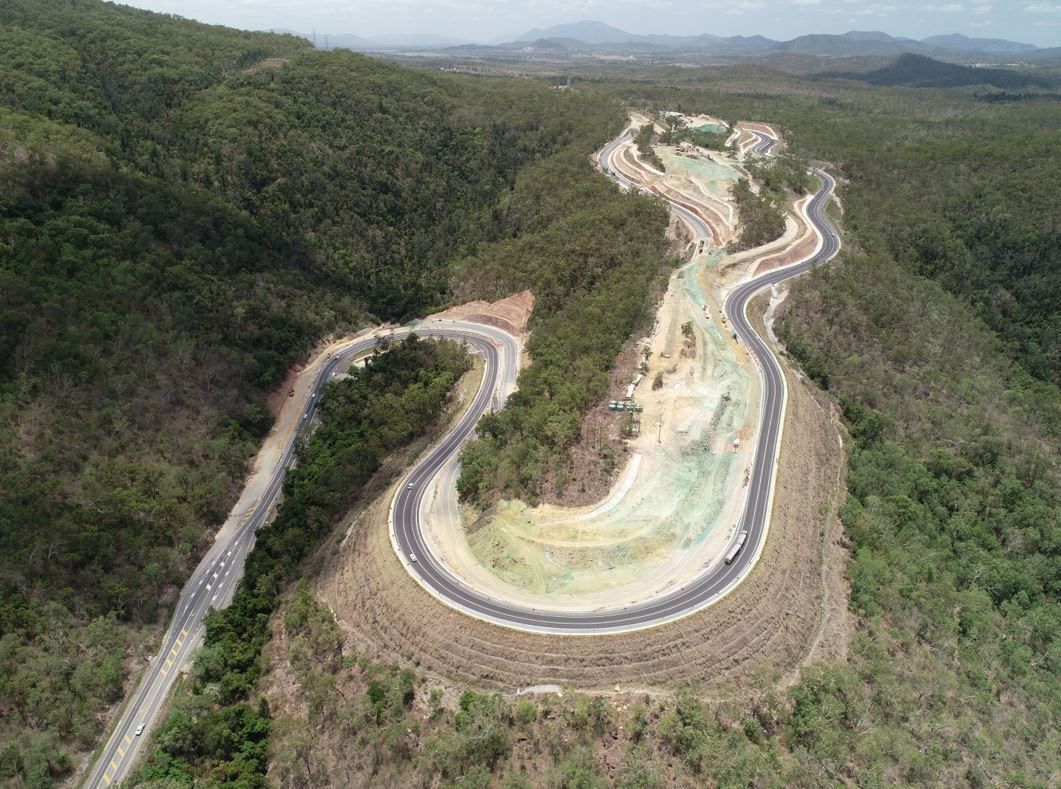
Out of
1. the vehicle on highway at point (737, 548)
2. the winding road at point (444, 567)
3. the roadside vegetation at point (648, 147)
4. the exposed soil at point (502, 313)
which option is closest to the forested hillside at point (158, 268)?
the winding road at point (444, 567)

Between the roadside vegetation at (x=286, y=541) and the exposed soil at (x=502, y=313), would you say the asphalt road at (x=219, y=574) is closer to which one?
the exposed soil at (x=502, y=313)

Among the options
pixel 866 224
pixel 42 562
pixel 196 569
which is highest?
pixel 866 224

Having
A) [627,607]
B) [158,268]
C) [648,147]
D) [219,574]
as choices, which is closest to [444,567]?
[627,607]

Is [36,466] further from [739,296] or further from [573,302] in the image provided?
[739,296]

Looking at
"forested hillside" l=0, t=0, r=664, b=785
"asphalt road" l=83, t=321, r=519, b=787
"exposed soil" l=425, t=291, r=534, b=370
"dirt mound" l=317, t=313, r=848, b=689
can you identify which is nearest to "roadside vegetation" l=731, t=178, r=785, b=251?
"forested hillside" l=0, t=0, r=664, b=785

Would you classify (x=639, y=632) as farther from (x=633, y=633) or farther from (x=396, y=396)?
(x=396, y=396)

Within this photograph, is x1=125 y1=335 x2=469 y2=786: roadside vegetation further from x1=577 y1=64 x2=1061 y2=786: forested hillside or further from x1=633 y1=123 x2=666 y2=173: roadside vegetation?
x1=633 y1=123 x2=666 y2=173: roadside vegetation

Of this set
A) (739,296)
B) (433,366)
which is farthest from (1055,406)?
(433,366)
